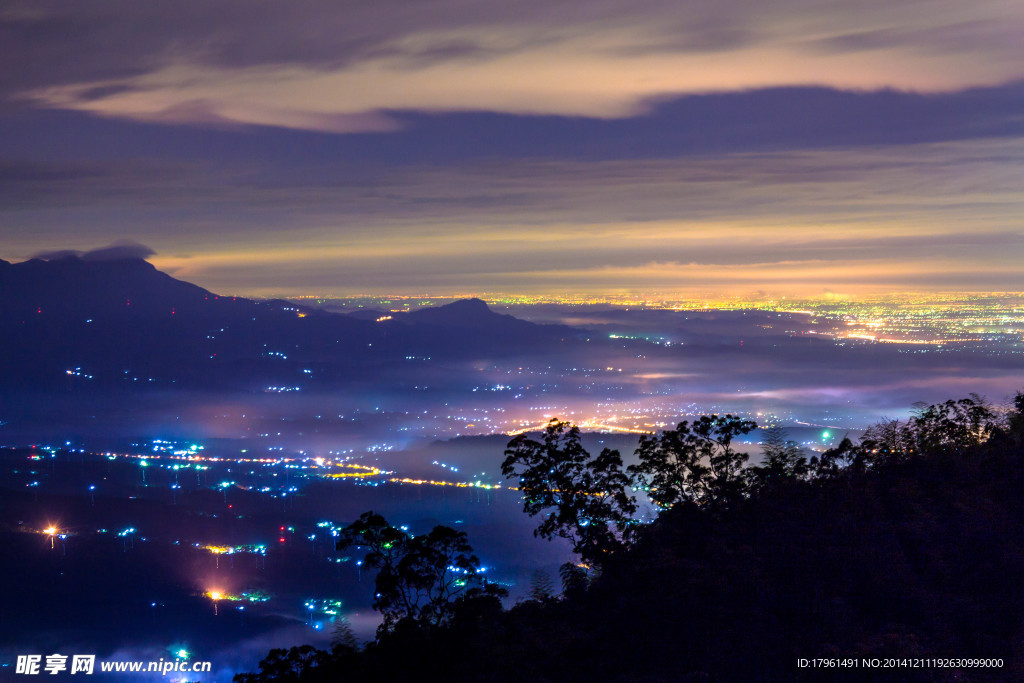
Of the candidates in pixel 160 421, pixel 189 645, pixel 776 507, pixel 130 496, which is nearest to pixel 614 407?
pixel 130 496

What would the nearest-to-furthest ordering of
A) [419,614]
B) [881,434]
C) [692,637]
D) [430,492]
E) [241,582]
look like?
[692,637]
[419,614]
[881,434]
[241,582]
[430,492]

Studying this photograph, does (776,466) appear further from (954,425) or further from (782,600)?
(954,425)

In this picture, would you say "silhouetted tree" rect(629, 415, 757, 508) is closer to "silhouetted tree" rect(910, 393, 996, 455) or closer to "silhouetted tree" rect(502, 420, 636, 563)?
"silhouetted tree" rect(502, 420, 636, 563)

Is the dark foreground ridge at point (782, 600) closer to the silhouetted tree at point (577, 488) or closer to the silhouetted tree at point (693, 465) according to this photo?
the silhouetted tree at point (693, 465)

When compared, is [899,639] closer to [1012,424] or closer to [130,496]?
[1012,424]

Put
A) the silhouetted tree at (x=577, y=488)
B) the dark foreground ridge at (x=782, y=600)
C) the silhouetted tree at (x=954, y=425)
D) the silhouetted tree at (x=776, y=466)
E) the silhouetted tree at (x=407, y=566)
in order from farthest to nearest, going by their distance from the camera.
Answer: the silhouetted tree at (x=954, y=425) → the silhouetted tree at (x=776, y=466) → the silhouetted tree at (x=577, y=488) → the silhouetted tree at (x=407, y=566) → the dark foreground ridge at (x=782, y=600)

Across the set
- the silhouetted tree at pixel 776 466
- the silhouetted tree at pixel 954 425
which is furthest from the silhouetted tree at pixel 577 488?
the silhouetted tree at pixel 954 425
